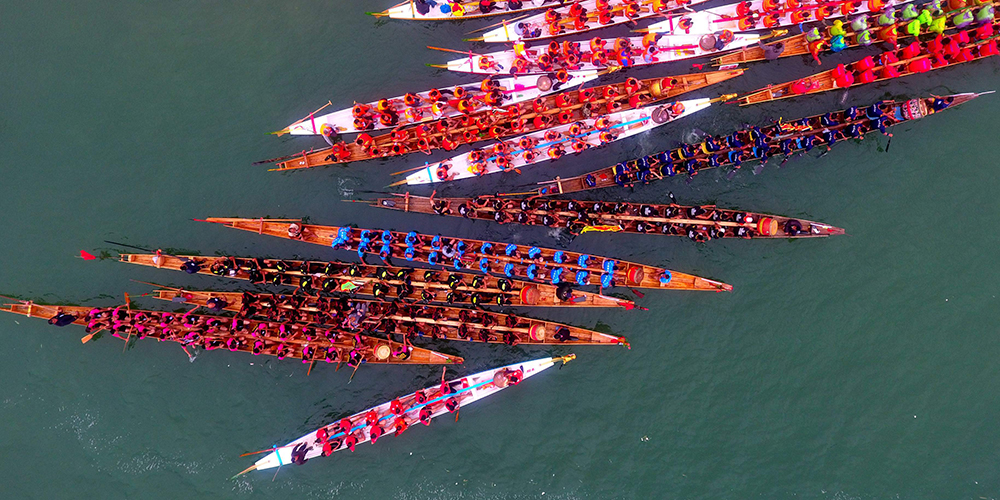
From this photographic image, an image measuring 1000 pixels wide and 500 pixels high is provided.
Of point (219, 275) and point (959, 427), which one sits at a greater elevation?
point (219, 275)

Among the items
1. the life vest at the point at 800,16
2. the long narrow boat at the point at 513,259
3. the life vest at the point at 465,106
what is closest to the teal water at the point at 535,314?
the long narrow boat at the point at 513,259

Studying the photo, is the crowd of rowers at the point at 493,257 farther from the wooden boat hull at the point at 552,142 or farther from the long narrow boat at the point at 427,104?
the long narrow boat at the point at 427,104

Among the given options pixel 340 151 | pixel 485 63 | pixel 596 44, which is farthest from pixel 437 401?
pixel 596 44

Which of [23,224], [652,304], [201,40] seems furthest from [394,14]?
[23,224]

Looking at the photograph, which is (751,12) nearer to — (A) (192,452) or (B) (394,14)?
(B) (394,14)

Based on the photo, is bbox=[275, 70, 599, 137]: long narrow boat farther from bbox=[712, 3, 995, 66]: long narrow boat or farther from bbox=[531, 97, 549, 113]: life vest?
bbox=[712, 3, 995, 66]: long narrow boat

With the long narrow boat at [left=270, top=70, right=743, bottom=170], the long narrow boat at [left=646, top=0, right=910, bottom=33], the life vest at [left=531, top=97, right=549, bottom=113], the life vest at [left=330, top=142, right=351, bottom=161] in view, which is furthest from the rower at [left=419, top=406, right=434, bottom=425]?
the long narrow boat at [left=646, top=0, right=910, bottom=33]
